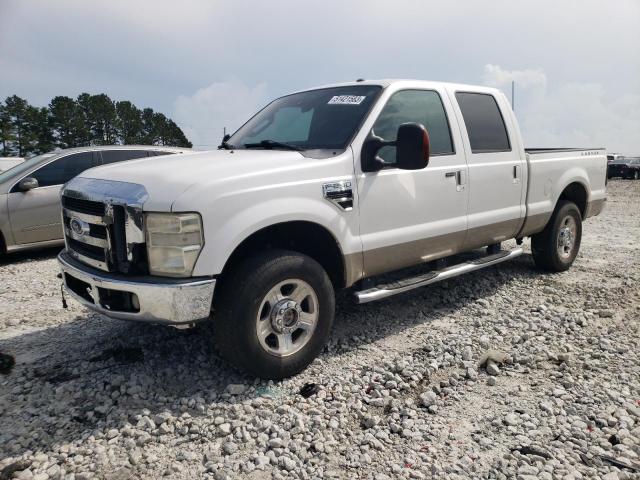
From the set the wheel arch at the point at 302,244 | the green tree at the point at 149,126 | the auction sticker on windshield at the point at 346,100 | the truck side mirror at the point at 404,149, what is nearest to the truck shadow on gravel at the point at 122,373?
the wheel arch at the point at 302,244

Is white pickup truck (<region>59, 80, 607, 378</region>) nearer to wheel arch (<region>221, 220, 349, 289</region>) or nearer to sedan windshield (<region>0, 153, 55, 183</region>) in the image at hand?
wheel arch (<region>221, 220, 349, 289</region>)

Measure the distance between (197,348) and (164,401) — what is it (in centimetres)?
75

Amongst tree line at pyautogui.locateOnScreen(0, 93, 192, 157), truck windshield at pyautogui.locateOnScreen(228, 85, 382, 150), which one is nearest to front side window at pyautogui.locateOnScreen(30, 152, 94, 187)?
truck windshield at pyautogui.locateOnScreen(228, 85, 382, 150)

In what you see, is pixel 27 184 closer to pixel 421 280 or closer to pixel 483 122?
pixel 421 280

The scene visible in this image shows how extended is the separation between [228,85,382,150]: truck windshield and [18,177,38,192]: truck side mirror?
3980 mm

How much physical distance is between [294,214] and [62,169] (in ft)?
18.3

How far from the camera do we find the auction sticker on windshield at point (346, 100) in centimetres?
382

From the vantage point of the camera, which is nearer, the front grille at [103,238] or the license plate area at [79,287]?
the front grille at [103,238]

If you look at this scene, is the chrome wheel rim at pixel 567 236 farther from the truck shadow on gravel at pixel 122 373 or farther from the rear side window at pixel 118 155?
the rear side window at pixel 118 155

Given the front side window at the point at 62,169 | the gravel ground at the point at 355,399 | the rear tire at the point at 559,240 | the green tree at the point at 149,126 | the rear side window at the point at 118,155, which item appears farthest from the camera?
the green tree at the point at 149,126

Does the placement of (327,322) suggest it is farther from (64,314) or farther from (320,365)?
(64,314)

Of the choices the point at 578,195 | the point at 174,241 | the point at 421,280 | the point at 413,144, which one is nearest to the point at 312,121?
the point at 413,144

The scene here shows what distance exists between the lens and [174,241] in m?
2.75

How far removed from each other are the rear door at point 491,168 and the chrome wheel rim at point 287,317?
1.83 meters
